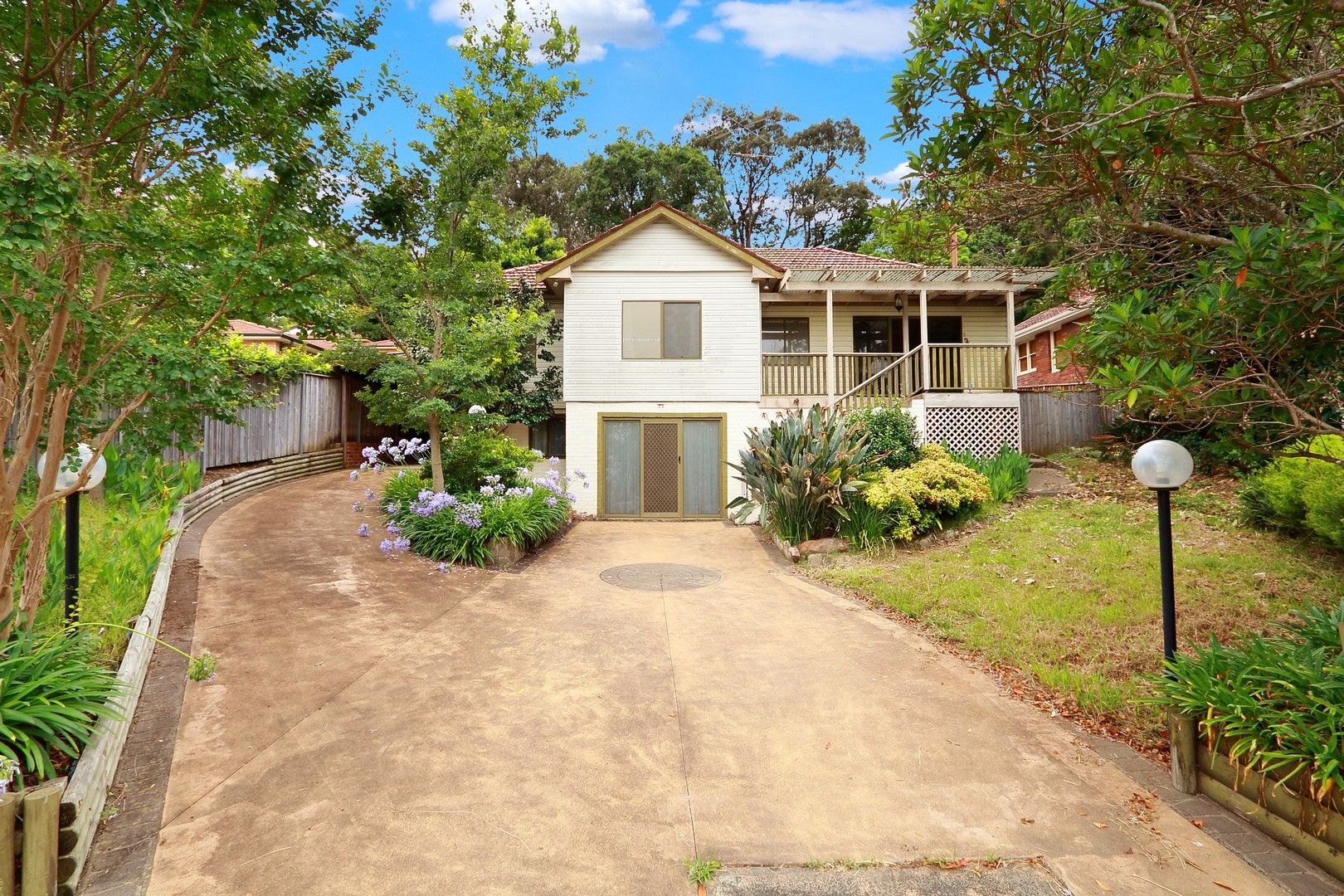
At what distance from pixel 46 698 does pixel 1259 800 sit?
5.95 metres

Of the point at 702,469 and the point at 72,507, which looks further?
the point at 702,469

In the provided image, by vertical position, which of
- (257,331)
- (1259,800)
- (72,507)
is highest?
(257,331)

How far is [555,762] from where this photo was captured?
145 inches

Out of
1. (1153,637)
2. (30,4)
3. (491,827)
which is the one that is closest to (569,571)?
(491,827)

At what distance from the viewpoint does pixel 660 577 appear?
8.16m

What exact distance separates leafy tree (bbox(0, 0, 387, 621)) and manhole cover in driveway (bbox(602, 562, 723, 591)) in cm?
445

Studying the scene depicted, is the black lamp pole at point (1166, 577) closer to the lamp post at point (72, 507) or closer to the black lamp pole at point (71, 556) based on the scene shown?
the lamp post at point (72, 507)

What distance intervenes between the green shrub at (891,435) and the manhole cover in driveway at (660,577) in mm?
4099

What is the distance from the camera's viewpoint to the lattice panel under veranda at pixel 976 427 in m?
13.4

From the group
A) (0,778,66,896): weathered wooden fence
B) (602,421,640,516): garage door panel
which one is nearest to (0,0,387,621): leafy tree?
(0,778,66,896): weathered wooden fence

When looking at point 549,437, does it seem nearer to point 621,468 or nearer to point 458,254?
point 621,468

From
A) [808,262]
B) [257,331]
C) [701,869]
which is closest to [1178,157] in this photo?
[701,869]

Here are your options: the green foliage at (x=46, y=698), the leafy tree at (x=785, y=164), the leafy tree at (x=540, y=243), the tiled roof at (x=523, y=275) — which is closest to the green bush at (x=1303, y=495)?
the green foliage at (x=46, y=698)

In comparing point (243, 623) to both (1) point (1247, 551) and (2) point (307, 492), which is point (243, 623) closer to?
Answer: (2) point (307, 492)
